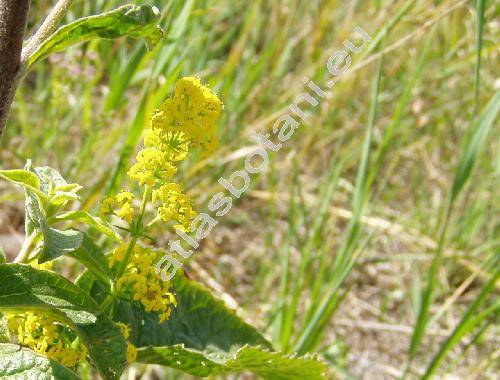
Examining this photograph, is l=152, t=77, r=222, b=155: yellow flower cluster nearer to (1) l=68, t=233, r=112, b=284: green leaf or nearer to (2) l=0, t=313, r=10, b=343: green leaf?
(1) l=68, t=233, r=112, b=284: green leaf

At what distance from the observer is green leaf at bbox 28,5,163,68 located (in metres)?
0.77

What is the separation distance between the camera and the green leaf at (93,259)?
2.72 ft

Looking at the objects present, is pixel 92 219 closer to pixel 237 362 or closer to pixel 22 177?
pixel 22 177

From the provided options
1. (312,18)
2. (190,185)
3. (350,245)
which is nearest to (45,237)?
(350,245)

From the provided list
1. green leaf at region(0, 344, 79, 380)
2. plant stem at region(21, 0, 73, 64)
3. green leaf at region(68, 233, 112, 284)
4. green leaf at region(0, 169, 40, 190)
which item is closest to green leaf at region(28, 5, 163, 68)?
plant stem at region(21, 0, 73, 64)

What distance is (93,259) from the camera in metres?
0.84

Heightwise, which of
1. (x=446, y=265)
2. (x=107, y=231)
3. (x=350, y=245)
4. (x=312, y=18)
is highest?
(x=312, y=18)

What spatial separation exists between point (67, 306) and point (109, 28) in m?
0.32

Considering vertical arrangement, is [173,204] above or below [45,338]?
above

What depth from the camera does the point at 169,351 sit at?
917 mm

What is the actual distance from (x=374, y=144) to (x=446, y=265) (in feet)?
2.16

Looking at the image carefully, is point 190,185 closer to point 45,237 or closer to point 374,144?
point 374,144

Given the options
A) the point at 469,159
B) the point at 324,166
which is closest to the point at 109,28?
the point at 469,159

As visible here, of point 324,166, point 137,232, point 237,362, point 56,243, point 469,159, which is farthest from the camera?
point 324,166
